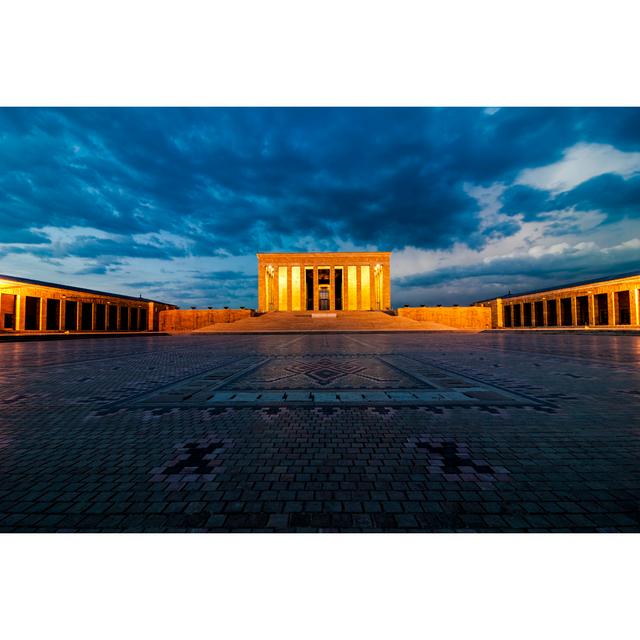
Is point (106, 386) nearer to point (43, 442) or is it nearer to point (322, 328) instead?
point (43, 442)

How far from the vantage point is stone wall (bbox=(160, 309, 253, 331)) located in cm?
3859

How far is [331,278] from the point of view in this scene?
49.1m

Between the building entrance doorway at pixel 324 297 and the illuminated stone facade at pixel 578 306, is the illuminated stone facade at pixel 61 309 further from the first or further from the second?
the illuminated stone facade at pixel 578 306

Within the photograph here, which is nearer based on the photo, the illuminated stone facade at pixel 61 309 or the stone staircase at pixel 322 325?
the stone staircase at pixel 322 325

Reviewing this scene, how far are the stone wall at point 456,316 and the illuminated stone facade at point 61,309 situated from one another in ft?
130

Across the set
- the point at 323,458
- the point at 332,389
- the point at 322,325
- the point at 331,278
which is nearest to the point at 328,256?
the point at 331,278

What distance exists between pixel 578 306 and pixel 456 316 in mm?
16180

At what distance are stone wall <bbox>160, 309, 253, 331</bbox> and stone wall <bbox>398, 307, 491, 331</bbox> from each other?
2124 centimetres

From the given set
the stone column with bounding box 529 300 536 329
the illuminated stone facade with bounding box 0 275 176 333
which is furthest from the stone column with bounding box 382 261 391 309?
the illuminated stone facade with bounding box 0 275 176 333

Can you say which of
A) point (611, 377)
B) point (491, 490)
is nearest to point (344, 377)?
point (491, 490)

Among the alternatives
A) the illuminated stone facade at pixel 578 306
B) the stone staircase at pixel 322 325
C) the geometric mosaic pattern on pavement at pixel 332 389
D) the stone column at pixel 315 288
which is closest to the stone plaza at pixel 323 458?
the geometric mosaic pattern on pavement at pixel 332 389

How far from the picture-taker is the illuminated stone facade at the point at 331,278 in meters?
48.8

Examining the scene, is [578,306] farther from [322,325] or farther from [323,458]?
[323,458]

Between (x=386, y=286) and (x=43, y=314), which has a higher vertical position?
(x=386, y=286)
